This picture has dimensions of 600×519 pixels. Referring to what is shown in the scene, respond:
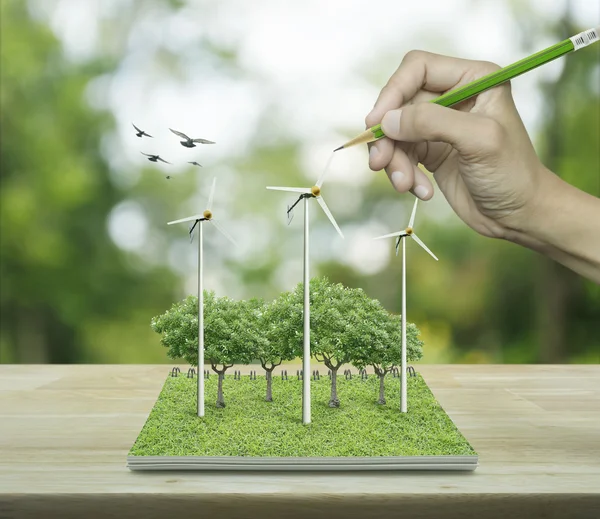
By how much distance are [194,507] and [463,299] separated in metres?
1.77

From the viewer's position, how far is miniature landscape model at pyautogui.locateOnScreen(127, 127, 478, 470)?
111cm

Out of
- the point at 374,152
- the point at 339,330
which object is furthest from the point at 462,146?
the point at 339,330

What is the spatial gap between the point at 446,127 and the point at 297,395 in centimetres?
66

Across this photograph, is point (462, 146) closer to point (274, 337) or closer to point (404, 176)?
point (404, 176)

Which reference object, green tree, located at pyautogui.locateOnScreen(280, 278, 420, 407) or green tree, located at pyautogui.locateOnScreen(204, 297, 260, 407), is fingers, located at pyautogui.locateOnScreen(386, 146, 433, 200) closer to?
green tree, located at pyautogui.locateOnScreen(280, 278, 420, 407)

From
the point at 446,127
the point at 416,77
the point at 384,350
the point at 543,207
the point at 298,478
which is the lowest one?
the point at 298,478

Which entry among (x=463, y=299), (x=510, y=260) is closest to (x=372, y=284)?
(x=463, y=299)

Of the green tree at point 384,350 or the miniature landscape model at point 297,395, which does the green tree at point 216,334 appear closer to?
the miniature landscape model at point 297,395

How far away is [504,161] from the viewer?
104 centimetres

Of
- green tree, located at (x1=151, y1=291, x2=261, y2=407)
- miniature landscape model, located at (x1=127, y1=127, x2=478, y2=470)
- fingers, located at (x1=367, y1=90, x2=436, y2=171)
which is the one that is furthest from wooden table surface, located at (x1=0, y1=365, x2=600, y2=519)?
fingers, located at (x1=367, y1=90, x2=436, y2=171)

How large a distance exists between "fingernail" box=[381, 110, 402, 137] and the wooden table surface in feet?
1.66

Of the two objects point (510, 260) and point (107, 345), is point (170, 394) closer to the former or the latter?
point (107, 345)

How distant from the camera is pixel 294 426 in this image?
1.21 metres

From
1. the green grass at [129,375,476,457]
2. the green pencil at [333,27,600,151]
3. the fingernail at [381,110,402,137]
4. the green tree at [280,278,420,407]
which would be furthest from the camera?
the green tree at [280,278,420,407]
